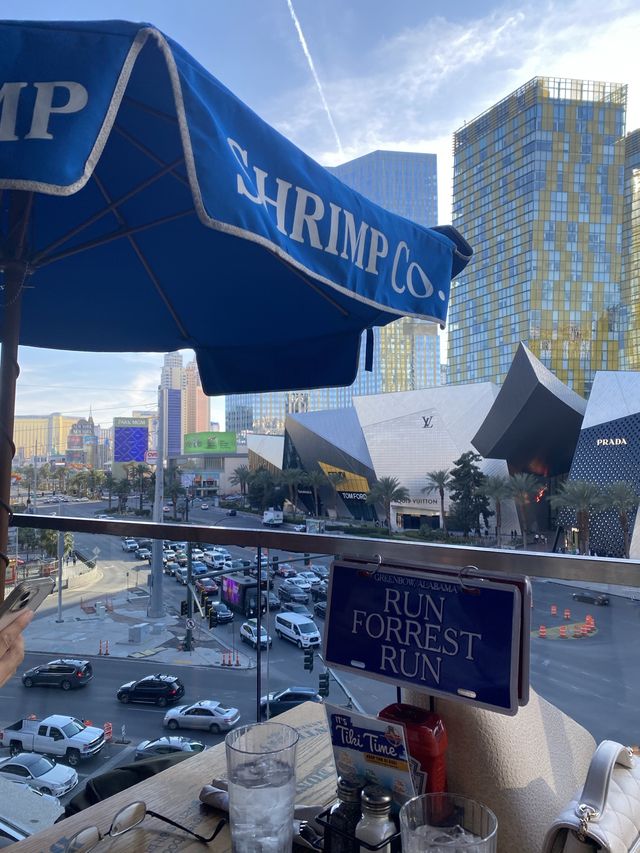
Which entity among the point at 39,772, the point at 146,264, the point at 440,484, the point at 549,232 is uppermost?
the point at 549,232

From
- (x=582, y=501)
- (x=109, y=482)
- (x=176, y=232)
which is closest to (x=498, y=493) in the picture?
(x=582, y=501)

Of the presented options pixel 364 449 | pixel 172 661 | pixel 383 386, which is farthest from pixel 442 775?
pixel 383 386

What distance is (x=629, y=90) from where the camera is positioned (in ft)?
118

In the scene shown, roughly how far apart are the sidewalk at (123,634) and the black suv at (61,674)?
34 millimetres

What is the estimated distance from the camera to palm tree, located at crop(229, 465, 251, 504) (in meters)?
34.6

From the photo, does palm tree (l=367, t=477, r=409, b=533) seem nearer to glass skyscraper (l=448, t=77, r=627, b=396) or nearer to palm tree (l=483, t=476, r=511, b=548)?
palm tree (l=483, t=476, r=511, b=548)

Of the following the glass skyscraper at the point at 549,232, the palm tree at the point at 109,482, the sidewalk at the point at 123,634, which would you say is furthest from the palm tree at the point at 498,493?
the sidewalk at the point at 123,634

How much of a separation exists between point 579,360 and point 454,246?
3741 cm

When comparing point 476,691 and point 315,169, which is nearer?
point 476,691

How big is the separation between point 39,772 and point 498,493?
3017 cm

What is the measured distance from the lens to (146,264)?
1782 millimetres

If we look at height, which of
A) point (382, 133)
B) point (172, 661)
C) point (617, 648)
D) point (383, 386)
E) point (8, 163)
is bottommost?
point (172, 661)

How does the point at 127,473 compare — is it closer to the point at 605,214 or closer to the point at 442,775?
the point at 442,775

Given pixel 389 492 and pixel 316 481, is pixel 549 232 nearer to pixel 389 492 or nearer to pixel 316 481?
pixel 389 492
